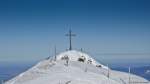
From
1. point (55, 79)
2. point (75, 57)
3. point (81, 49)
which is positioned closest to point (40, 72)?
point (55, 79)

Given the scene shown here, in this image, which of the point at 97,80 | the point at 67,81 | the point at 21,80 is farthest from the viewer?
the point at 21,80

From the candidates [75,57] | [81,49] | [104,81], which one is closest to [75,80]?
[104,81]

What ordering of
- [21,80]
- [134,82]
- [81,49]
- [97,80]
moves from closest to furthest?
[97,80], [21,80], [134,82], [81,49]

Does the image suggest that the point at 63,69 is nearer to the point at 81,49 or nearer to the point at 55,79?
the point at 55,79

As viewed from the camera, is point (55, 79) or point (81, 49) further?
point (81, 49)

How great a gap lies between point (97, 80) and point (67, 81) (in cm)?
381

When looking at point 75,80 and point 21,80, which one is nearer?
point 75,80

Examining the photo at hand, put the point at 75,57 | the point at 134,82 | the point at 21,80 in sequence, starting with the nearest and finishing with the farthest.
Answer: the point at 21,80
the point at 134,82
the point at 75,57

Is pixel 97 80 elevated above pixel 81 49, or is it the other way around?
pixel 81 49

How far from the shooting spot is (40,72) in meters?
42.6

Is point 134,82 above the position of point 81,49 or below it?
below

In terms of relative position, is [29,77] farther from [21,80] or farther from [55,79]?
[55,79]

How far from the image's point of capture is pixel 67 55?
7894 centimetres

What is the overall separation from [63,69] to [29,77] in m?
4.16
